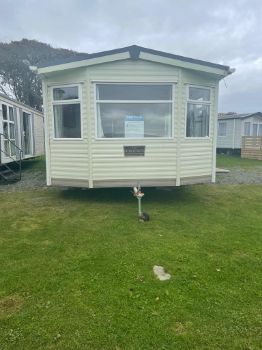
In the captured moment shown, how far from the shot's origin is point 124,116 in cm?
684

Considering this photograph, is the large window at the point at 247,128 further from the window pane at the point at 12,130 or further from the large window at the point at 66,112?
the large window at the point at 66,112

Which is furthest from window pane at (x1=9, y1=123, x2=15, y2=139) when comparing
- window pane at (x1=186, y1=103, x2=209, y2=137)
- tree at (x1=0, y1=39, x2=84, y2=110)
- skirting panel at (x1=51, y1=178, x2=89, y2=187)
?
tree at (x1=0, y1=39, x2=84, y2=110)

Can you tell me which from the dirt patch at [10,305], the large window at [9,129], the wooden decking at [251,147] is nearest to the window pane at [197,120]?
the dirt patch at [10,305]

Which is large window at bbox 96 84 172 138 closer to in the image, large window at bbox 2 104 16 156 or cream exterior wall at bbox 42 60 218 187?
cream exterior wall at bbox 42 60 218 187

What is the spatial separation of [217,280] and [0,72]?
2825 cm

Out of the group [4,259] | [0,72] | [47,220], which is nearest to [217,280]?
[4,259]

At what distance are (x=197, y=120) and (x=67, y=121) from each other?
3.02 meters

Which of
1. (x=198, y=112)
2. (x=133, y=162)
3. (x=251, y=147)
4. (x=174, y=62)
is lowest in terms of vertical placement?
(x=251, y=147)

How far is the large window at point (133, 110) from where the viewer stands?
6.70m

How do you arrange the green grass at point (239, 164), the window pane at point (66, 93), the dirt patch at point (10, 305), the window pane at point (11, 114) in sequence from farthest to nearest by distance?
the green grass at point (239, 164), the window pane at point (11, 114), the window pane at point (66, 93), the dirt patch at point (10, 305)

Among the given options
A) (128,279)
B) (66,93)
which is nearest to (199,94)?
(66,93)

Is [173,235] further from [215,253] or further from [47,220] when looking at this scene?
[47,220]

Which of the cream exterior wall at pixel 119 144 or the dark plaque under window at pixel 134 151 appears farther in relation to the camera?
the dark plaque under window at pixel 134 151

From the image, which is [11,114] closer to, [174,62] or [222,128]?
[174,62]
